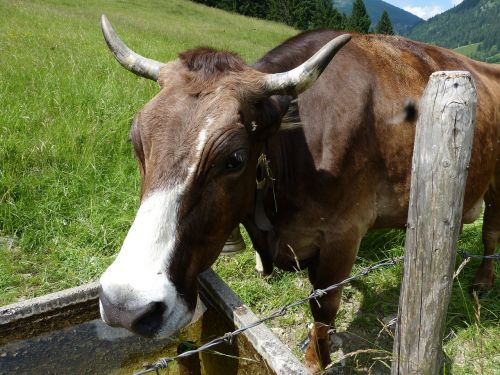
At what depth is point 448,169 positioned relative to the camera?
5.33 feet

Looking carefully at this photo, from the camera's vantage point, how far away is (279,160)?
2621 millimetres

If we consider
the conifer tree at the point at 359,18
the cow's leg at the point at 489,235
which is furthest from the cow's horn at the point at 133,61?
the conifer tree at the point at 359,18

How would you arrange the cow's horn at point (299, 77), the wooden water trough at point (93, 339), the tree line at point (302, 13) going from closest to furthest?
the cow's horn at point (299, 77) → the wooden water trough at point (93, 339) → the tree line at point (302, 13)

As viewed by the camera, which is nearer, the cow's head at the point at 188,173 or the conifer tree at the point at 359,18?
the cow's head at the point at 188,173

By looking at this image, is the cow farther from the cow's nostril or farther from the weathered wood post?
the weathered wood post

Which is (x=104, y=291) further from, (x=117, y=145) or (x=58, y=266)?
(x=117, y=145)

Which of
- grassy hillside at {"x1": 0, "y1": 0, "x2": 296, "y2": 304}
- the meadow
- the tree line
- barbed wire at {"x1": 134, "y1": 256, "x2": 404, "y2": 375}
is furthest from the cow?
the tree line

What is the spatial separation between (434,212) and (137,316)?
1170 millimetres

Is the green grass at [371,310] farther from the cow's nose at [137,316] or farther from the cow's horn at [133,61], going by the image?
the cow's horn at [133,61]

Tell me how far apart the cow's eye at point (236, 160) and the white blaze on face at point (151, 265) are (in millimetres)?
259

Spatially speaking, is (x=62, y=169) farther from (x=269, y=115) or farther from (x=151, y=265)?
(x=151, y=265)

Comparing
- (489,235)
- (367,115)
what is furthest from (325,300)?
(489,235)

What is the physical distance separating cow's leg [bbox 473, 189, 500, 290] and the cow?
0.07 ft

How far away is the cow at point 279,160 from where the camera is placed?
1.72 meters
